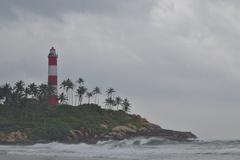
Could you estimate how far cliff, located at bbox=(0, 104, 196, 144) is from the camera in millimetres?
73125

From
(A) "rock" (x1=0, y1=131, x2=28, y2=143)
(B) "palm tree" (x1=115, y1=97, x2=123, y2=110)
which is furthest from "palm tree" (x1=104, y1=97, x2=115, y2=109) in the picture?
(A) "rock" (x1=0, y1=131, x2=28, y2=143)

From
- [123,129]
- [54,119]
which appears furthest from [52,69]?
[123,129]

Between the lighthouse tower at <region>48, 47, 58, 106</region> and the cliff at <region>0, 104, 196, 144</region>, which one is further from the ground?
the lighthouse tower at <region>48, 47, 58, 106</region>

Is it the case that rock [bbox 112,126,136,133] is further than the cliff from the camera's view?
Yes

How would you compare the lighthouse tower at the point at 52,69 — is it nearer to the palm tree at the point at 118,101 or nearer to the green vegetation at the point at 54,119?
the green vegetation at the point at 54,119

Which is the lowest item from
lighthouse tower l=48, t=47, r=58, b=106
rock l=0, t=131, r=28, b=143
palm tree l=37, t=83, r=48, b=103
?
rock l=0, t=131, r=28, b=143

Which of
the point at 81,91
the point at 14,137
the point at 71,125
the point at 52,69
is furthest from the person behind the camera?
the point at 81,91

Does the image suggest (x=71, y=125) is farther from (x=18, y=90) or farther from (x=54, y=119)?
(x=18, y=90)

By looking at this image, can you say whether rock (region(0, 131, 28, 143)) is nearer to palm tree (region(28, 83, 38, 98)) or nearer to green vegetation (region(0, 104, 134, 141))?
green vegetation (region(0, 104, 134, 141))

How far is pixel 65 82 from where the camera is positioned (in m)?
101

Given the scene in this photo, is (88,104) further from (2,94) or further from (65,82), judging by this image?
(2,94)

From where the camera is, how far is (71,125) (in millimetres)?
78750

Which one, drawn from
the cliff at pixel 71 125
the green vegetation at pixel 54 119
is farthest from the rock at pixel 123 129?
the green vegetation at pixel 54 119

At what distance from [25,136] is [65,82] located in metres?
29.5
